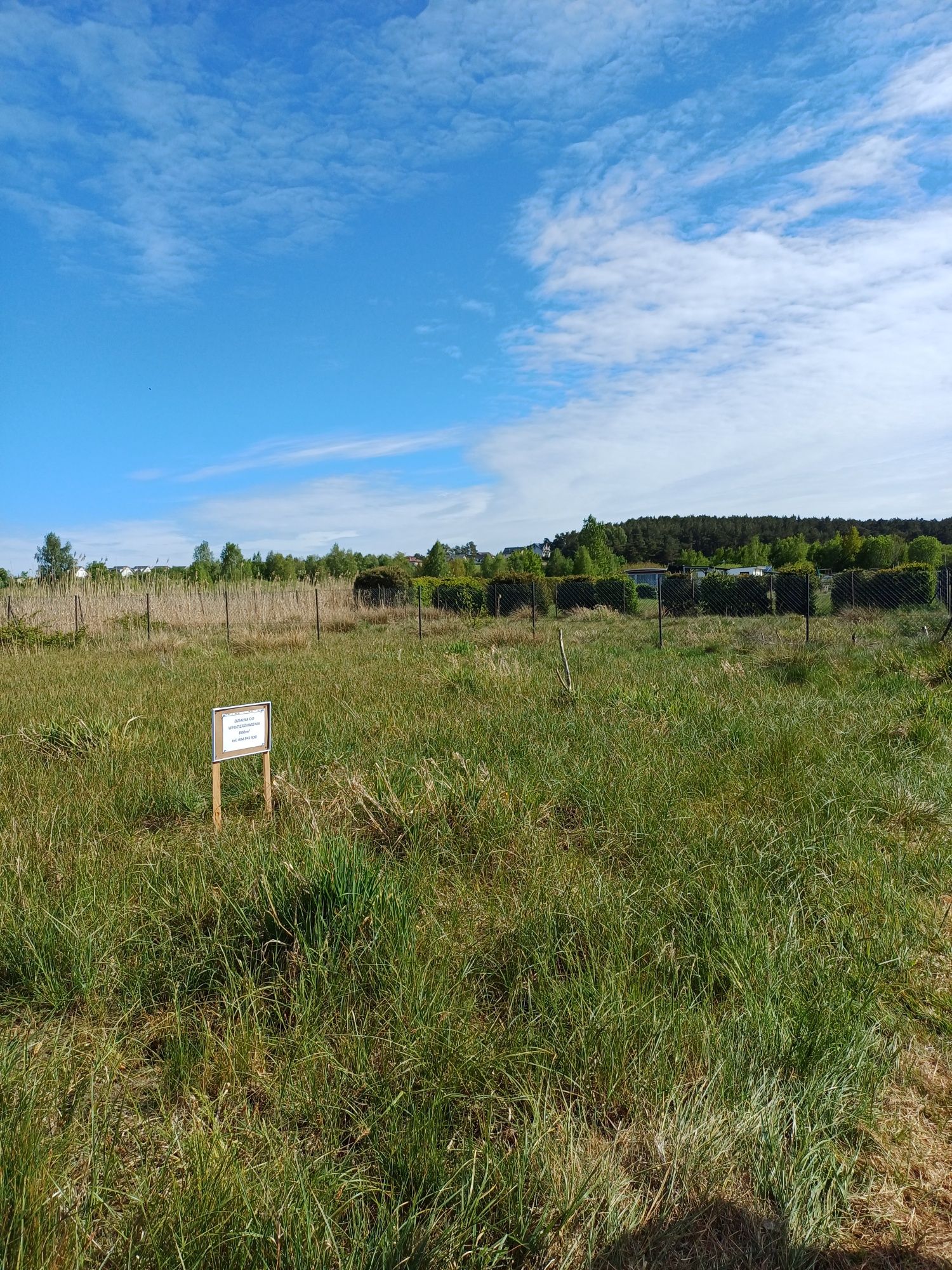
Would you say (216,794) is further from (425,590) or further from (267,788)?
(425,590)

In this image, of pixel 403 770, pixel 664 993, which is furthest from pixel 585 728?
pixel 664 993

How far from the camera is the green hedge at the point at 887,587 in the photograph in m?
20.9

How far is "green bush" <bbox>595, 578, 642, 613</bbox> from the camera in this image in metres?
25.9

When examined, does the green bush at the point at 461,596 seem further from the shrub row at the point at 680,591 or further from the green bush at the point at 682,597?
the green bush at the point at 682,597

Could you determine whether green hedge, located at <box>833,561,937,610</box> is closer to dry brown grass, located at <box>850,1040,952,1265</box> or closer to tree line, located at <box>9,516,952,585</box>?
tree line, located at <box>9,516,952,585</box>

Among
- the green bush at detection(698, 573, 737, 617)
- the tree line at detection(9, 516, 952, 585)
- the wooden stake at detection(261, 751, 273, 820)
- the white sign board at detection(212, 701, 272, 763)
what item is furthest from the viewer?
the tree line at detection(9, 516, 952, 585)

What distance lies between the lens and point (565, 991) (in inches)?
88.3

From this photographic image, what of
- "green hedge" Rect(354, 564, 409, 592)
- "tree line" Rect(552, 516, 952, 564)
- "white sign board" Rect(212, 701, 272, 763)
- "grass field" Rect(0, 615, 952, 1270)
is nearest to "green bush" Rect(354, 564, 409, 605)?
"green hedge" Rect(354, 564, 409, 592)

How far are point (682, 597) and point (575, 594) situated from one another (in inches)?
163

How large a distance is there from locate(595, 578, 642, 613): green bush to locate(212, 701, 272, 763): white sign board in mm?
22312

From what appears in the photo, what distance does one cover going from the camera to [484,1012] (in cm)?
228

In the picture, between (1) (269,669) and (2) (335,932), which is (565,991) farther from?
(1) (269,669)

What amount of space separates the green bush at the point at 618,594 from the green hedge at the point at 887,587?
259 inches

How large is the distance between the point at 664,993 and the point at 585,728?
10.8 ft
